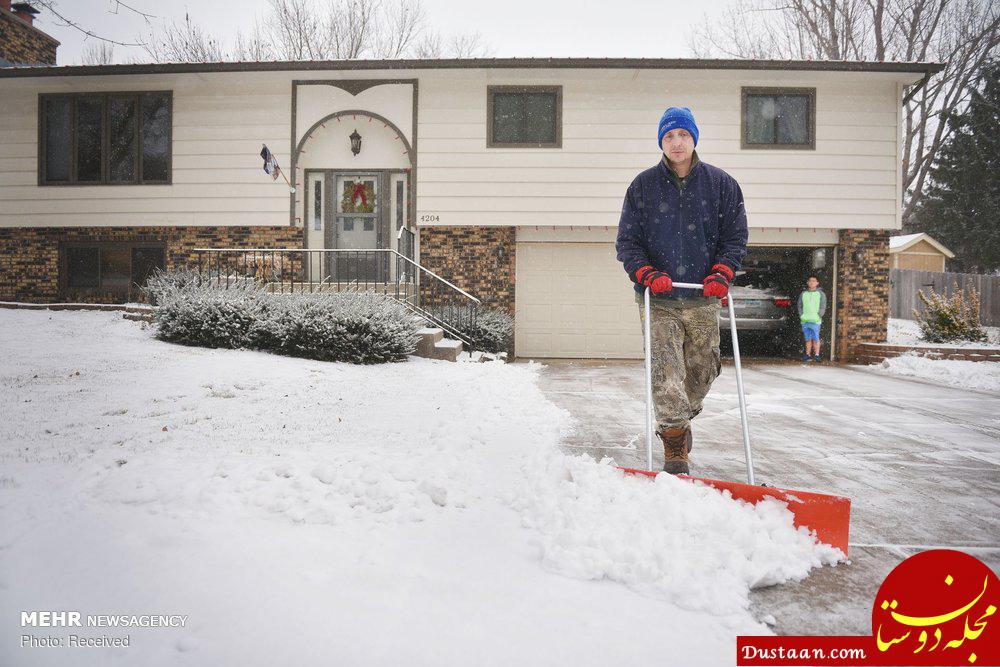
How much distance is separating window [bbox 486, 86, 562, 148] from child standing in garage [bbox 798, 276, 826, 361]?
223 inches

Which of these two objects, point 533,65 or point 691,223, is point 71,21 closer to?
point 691,223

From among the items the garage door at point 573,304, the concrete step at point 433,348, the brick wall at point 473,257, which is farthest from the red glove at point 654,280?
the garage door at point 573,304

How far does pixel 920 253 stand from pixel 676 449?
3195 centimetres

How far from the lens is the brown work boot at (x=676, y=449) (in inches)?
127

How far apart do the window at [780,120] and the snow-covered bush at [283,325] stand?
828 cm

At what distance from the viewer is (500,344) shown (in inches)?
404

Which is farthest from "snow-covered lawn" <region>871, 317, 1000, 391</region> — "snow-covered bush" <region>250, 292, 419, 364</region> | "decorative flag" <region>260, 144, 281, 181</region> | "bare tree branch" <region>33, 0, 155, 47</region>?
"decorative flag" <region>260, 144, 281, 181</region>

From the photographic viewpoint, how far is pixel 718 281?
3.15 metres

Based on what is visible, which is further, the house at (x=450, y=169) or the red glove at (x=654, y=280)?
the house at (x=450, y=169)

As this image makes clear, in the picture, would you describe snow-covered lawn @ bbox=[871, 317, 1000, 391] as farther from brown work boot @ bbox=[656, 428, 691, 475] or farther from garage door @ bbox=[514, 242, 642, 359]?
brown work boot @ bbox=[656, 428, 691, 475]

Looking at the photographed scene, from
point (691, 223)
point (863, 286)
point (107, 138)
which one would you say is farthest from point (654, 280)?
point (107, 138)

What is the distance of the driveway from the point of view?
7.04 feet

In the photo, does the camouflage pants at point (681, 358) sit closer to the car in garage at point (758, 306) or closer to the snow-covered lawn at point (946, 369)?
the snow-covered lawn at point (946, 369)

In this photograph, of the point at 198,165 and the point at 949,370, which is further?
the point at 198,165
